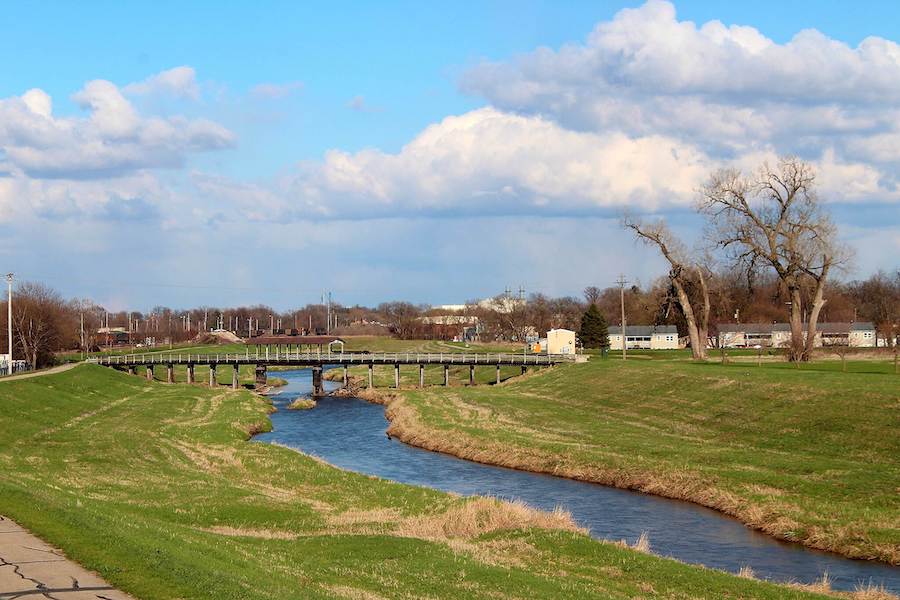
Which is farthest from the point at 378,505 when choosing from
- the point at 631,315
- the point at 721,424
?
the point at 631,315

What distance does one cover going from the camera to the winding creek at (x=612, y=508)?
27.1 metres

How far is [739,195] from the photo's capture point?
77.2m

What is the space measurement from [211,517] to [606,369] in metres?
59.6

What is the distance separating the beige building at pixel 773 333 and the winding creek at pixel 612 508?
105 m

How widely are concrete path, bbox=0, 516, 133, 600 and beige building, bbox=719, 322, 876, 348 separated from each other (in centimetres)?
14180

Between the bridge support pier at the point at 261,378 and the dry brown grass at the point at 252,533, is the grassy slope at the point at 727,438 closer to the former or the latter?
the dry brown grass at the point at 252,533

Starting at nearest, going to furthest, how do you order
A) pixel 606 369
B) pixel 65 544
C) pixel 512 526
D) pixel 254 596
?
pixel 254 596 → pixel 65 544 → pixel 512 526 → pixel 606 369

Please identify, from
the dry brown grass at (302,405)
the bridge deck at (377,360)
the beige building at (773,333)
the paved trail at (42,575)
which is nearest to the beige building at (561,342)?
the bridge deck at (377,360)

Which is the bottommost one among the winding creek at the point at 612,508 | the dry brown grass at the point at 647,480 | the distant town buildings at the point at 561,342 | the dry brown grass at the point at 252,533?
the winding creek at the point at 612,508

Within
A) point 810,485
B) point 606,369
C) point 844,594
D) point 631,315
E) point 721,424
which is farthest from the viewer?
point 631,315

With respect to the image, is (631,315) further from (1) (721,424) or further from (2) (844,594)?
(2) (844,594)

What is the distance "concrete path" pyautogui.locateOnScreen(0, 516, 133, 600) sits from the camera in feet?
47.0

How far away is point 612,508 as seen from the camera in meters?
36.4

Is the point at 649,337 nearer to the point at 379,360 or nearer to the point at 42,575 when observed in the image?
the point at 379,360
